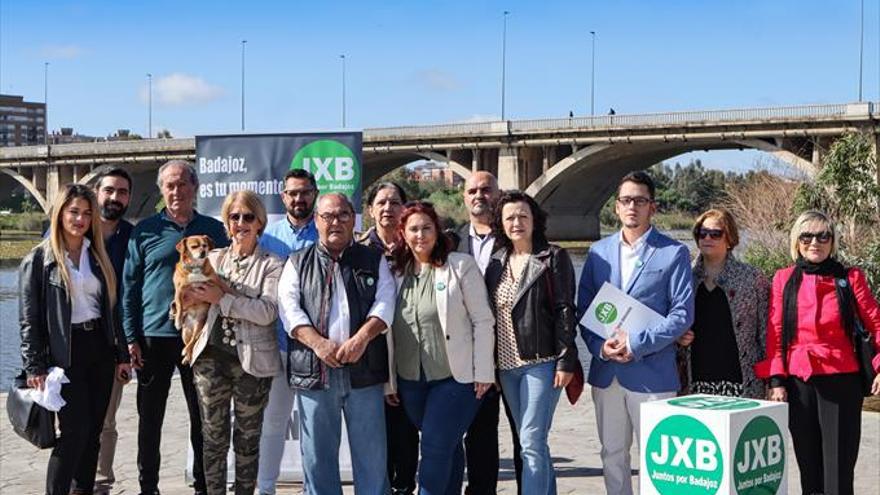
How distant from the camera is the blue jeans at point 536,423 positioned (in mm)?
4891

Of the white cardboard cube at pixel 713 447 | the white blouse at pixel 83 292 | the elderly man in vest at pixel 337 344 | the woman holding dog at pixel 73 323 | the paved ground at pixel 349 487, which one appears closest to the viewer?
the white cardboard cube at pixel 713 447

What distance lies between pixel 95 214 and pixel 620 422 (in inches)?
105

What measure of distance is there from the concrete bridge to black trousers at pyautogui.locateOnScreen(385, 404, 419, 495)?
22.3 metres

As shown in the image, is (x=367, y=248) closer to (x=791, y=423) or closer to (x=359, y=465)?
(x=359, y=465)

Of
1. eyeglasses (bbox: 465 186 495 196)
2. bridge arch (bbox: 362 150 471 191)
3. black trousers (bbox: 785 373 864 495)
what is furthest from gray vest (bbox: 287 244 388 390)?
bridge arch (bbox: 362 150 471 191)

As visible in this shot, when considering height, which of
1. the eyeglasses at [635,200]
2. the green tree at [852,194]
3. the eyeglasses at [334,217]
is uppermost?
the green tree at [852,194]

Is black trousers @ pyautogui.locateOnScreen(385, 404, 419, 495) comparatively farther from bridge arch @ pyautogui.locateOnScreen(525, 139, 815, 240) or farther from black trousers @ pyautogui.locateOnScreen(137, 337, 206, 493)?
bridge arch @ pyautogui.locateOnScreen(525, 139, 815, 240)

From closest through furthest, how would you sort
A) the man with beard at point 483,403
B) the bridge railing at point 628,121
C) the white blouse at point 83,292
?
the white blouse at point 83,292 < the man with beard at point 483,403 < the bridge railing at point 628,121

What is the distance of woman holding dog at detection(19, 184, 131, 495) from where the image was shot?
197 inches

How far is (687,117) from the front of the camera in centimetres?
3169

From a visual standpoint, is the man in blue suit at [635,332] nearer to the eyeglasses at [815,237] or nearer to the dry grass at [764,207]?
the eyeglasses at [815,237]

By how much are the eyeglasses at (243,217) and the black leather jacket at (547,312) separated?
128 centimetres

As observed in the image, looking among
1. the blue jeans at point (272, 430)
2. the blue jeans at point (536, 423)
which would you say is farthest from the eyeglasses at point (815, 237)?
the blue jeans at point (272, 430)

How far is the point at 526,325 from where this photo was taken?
194 inches
